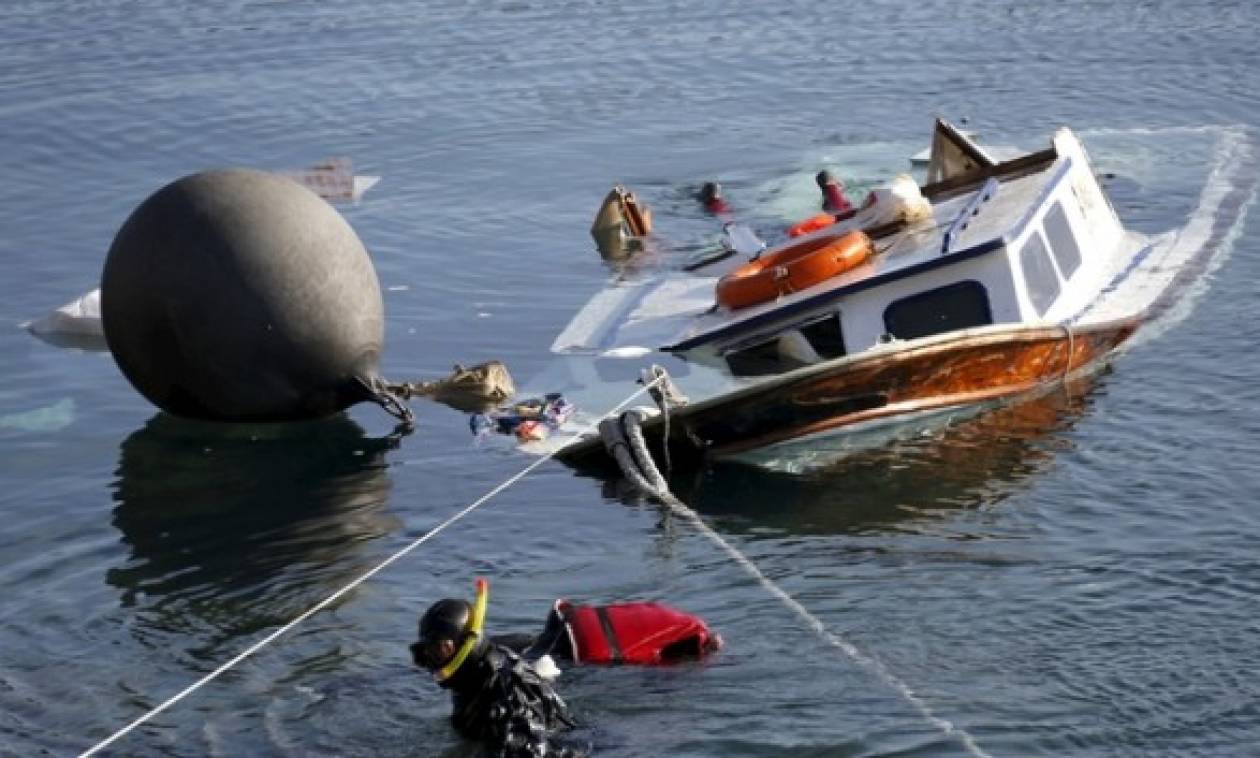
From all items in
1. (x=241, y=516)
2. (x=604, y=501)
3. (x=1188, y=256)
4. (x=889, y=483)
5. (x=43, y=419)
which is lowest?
(x=889, y=483)

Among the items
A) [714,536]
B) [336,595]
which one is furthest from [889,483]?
[336,595]

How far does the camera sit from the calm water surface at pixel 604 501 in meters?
13.2

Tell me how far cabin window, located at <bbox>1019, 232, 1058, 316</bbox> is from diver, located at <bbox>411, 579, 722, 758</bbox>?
6673mm

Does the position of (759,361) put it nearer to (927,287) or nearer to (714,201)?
(927,287)

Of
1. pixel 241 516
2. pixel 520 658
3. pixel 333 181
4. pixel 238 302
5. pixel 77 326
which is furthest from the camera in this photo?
pixel 333 181

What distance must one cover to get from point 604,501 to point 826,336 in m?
2.75

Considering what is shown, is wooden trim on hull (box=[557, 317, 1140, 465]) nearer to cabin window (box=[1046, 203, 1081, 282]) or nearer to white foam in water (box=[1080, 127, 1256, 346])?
cabin window (box=[1046, 203, 1081, 282])

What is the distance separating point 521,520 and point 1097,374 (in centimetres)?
591

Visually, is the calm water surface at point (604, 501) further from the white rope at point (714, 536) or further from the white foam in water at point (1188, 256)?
the white foam in water at point (1188, 256)

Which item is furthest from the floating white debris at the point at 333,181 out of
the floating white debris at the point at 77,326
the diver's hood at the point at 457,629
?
the diver's hood at the point at 457,629

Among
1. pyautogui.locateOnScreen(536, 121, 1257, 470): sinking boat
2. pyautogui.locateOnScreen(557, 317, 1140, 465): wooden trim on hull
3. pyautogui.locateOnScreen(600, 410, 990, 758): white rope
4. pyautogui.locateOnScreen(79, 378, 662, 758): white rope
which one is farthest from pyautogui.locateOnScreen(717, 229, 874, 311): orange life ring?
pyautogui.locateOnScreen(600, 410, 990, 758): white rope

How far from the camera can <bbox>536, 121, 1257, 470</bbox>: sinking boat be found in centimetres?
1741

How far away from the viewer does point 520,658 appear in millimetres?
12234

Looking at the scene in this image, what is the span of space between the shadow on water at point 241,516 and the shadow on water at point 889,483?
7.30 feet
